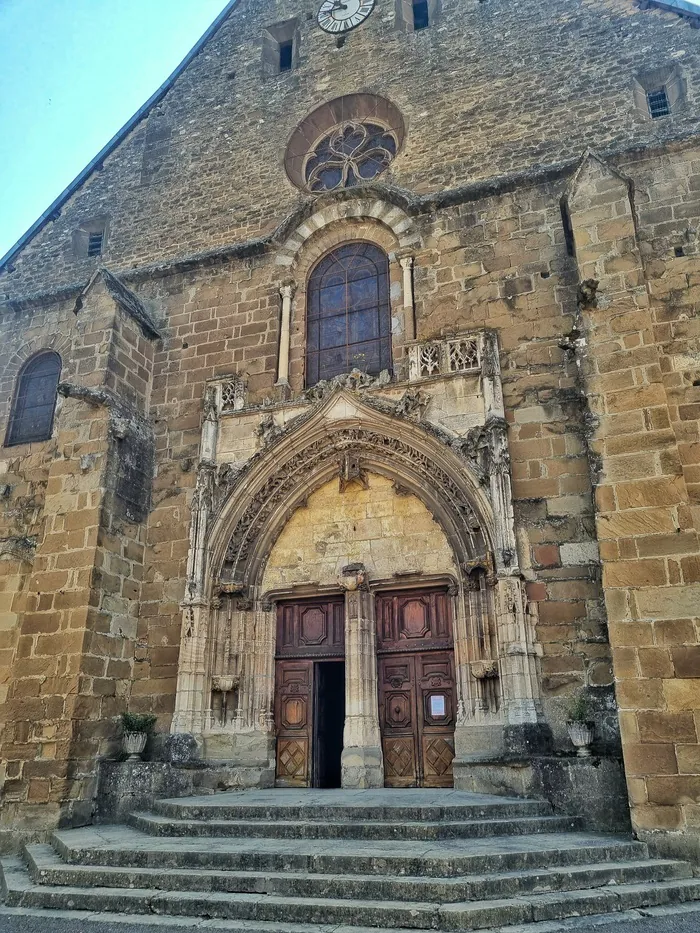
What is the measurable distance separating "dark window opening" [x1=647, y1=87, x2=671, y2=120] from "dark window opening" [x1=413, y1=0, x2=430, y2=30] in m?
3.98

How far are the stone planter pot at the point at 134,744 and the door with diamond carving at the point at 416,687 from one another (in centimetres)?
265

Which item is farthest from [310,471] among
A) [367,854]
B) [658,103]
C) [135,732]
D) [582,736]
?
[658,103]

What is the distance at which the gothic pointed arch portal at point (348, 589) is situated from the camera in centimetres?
765

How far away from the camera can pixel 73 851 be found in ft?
19.6

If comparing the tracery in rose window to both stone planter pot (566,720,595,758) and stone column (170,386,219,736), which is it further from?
stone planter pot (566,720,595,758)

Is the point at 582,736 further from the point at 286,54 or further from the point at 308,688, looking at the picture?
the point at 286,54

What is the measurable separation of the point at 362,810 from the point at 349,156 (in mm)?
8965

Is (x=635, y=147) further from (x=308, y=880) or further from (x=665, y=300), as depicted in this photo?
(x=308, y=880)

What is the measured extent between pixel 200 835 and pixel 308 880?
5.84 feet

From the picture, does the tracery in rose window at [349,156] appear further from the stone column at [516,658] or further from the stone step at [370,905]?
the stone step at [370,905]

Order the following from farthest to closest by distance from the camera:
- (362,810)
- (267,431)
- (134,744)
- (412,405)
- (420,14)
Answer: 1. (420,14)
2. (267,431)
3. (412,405)
4. (134,744)
5. (362,810)

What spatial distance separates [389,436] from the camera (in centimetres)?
888

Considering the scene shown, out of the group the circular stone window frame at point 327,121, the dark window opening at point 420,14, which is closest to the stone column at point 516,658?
the circular stone window frame at point 327,121

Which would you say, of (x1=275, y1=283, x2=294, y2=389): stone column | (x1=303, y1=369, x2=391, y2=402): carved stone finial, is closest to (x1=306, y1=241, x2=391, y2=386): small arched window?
→ (x1=275, y1=283, x2=294, y2=389): stone column
